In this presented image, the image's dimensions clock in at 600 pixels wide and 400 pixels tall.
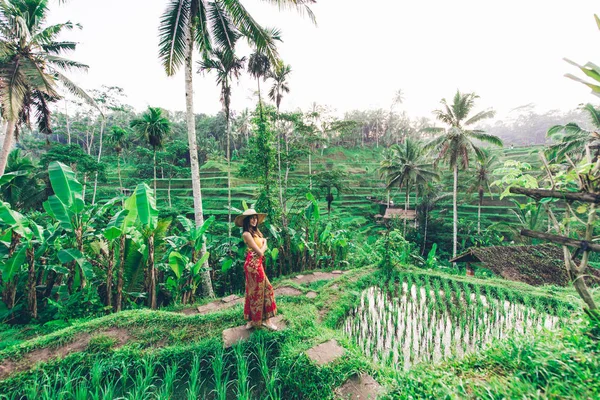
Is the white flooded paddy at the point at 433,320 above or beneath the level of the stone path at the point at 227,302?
beneath

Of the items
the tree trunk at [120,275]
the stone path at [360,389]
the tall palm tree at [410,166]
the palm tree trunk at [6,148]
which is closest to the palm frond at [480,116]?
the tall palm tree at [410,166]

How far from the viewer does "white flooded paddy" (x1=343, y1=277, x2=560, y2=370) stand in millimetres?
3588

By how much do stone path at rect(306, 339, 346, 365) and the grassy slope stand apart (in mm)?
80

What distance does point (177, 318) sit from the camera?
3.50 m

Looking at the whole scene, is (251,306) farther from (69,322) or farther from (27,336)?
(27,336)

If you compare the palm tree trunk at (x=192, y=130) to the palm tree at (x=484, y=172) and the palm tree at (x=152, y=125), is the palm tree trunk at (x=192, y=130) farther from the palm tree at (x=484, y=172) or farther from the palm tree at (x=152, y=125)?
the palm tree at (x=484, y=172)

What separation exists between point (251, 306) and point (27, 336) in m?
3.50

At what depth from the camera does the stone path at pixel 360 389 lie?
2.21 meters

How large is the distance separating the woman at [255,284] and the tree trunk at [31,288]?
3575mm

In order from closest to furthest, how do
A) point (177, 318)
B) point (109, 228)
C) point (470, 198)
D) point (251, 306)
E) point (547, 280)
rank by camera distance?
point (251, 306) → point (177, 318) → point (109, 228) → point (547, 280) → point (470, 198)

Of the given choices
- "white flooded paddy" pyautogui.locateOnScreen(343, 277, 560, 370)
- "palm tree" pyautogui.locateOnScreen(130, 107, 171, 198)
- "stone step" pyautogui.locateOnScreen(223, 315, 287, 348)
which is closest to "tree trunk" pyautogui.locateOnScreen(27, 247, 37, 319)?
"stone step" pyautogui.locateOnScreen(223, 315, 287, 348)

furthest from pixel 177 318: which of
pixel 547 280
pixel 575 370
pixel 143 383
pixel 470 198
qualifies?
pixel 470 198

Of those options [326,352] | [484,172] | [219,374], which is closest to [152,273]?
[219,374]

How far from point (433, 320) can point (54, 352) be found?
18.2 feet
